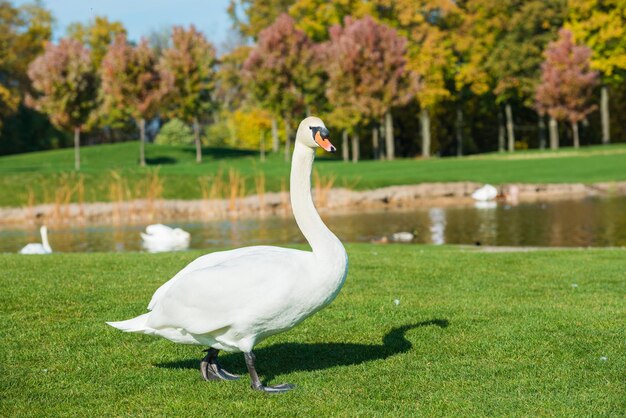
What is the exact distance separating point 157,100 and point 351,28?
14190mm

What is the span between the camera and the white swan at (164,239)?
72.5 ft

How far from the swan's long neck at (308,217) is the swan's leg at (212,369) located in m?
1.41

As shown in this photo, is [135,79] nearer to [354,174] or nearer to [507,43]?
[354,174]

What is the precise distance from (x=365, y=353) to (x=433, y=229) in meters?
18.8

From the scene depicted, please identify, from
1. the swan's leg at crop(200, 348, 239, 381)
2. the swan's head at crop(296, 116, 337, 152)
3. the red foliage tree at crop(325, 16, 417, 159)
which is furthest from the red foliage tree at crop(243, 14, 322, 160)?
the swan's head at crop(296, 116, 337, 152)

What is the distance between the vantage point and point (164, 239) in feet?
73.3

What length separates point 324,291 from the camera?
20.2 feet

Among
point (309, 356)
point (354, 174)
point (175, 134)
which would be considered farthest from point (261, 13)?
point (309, 356)

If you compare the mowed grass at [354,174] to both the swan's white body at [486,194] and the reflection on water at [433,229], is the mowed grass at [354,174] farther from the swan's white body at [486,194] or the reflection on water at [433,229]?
the reflection on water at [433,229]

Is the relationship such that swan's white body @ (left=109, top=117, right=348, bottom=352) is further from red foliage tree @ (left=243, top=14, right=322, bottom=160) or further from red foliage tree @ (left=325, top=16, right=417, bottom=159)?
red foliage tree @ (left=243, top=14, right=322, bottom=160)

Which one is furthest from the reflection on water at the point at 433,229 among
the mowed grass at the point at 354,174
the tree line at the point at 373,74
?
the tree line at the point at 373,74

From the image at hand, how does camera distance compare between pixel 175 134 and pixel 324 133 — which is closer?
pixel 324 133

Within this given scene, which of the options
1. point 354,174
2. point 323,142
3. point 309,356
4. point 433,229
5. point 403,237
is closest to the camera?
point 323,142

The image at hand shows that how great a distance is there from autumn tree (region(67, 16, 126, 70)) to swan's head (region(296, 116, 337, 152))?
→ 73.6 metres
